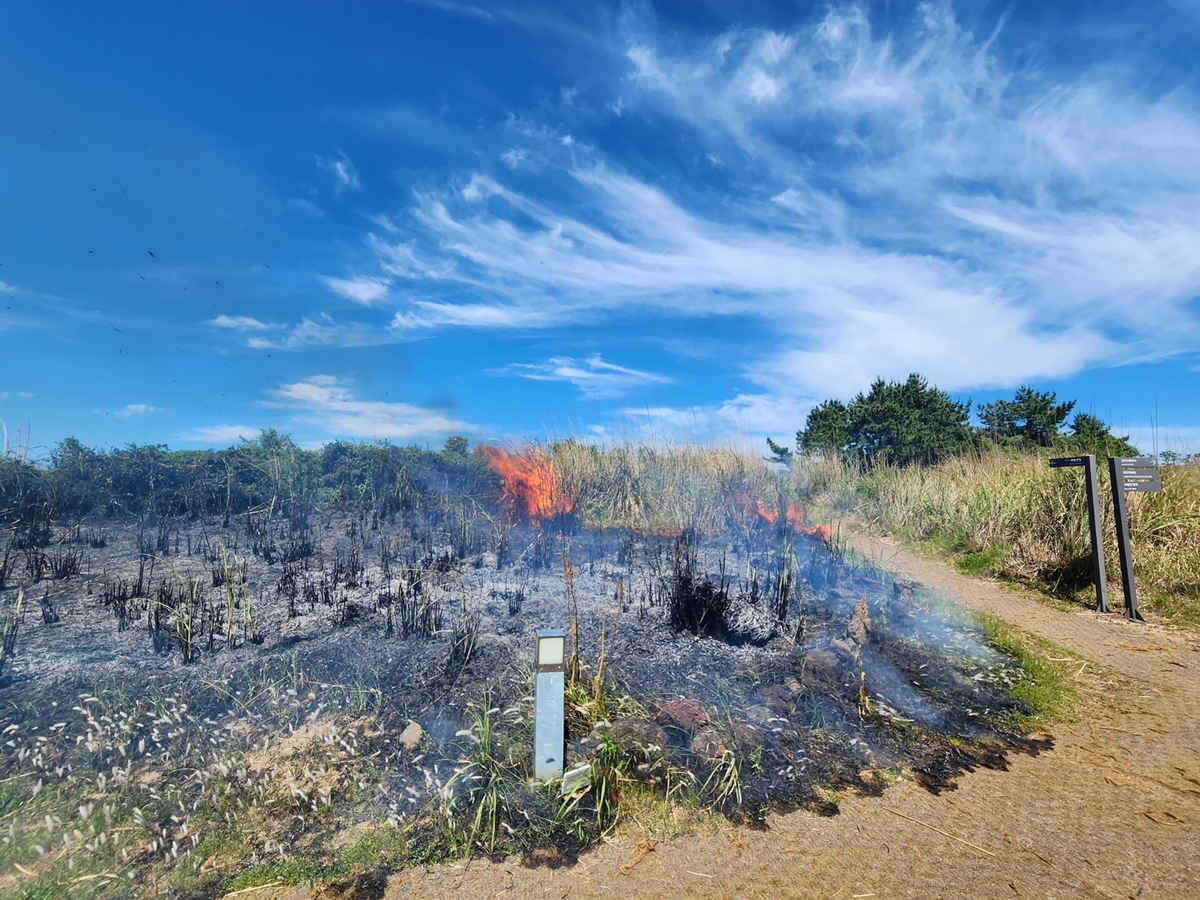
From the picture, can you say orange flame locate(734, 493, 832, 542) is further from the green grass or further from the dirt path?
the dirt path

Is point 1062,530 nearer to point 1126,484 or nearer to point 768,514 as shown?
point 1126,484

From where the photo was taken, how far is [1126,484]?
6176 millimetres

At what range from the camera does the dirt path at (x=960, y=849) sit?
2.19 m

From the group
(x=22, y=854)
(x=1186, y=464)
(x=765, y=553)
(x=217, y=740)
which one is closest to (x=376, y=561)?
(x=217, y=740)

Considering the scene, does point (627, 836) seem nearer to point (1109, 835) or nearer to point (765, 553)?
point (1109, 835)

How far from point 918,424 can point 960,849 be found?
19861 mm

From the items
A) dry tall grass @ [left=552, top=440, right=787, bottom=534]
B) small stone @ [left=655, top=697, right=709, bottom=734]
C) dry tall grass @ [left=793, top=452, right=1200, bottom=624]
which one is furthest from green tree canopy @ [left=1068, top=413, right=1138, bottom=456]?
small stone @ [left=655, top=697, right=709, bottom=734]

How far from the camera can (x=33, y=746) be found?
9.55ft

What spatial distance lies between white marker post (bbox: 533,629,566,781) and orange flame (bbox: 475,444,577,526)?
5358 millimetres

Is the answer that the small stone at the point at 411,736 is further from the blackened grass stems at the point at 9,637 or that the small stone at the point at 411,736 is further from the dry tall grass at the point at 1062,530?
the dry tall grass at the point at 1062,530

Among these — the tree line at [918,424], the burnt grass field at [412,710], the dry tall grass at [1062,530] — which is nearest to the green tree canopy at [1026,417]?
the tree line at [918,424]

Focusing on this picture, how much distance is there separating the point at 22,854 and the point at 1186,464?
12192mm

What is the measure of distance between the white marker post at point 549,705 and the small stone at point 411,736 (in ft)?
2.26

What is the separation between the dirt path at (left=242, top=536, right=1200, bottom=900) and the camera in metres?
2.19
